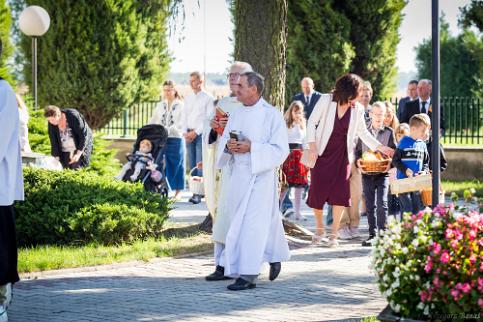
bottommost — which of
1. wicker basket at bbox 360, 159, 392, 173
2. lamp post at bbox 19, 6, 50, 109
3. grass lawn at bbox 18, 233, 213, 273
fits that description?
grass lawn at bbox 18, 233, 213, 273

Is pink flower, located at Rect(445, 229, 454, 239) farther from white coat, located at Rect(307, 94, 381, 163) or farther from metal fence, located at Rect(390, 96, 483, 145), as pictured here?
metal fence, located at Rect(390, 96, 483, 145)

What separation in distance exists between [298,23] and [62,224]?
43.4 feet

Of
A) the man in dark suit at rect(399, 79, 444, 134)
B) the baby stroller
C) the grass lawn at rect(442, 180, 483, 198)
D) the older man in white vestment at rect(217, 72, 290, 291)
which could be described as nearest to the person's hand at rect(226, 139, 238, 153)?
the older man in white vestment at rect(217, 72, 290, 291)

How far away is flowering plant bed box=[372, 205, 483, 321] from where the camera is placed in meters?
6.63

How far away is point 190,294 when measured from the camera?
365 inches

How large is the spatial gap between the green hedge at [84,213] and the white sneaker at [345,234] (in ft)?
7.36

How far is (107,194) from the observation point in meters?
12.4

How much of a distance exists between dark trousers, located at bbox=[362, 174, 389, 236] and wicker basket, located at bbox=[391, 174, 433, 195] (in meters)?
0.80

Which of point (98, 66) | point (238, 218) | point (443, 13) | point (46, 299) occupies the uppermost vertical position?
point (443, 13)

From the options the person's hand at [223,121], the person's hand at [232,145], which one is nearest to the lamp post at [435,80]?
the person's hand at [232,145]

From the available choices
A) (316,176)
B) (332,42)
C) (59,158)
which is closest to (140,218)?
(316,176)

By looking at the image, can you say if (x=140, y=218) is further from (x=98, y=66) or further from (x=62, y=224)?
(x=98, y=66)

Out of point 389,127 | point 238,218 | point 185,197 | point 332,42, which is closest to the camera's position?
point 238,218

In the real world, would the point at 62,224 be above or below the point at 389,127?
below
